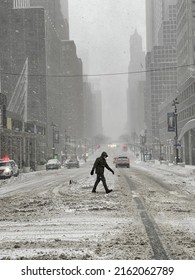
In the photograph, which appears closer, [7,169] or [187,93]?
[7,169]

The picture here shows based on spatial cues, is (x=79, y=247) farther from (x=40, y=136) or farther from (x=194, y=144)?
(x=40, y=136)

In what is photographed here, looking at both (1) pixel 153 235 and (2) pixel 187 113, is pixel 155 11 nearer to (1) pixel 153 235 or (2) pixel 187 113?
(1) pixel 153 235

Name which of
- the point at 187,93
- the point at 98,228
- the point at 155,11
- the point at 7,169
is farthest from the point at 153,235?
the point at 187,93

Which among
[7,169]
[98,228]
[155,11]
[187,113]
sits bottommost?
[98,228]

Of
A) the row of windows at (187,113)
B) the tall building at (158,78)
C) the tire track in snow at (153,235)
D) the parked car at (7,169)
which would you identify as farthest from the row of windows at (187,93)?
the tire track in snow at (153,235)

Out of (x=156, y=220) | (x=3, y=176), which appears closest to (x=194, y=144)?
(x=3, y=176)

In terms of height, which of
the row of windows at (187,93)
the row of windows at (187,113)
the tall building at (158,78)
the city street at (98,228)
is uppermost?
the tall building at (158,78)

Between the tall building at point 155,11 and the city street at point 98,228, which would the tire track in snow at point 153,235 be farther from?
the tall building at point 155,11

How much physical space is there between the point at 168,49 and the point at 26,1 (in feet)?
432

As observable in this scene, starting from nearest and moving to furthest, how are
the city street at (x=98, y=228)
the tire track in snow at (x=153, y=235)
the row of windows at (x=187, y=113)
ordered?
the tire track in snow at (x=153, y=235) → the city street at (x=98, y=228) → the row of windows at (x=187, y=113)

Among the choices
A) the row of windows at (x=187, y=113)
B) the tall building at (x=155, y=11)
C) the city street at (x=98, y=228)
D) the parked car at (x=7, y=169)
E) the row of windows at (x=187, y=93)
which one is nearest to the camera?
the city street at (x=98, y=228)

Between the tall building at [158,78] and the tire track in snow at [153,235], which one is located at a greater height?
the tall building at [158,78]

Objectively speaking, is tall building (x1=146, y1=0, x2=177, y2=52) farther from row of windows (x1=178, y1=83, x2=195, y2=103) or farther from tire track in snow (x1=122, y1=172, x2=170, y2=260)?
row of windows (x1=178, y1=83, x2=195, y2=103)
